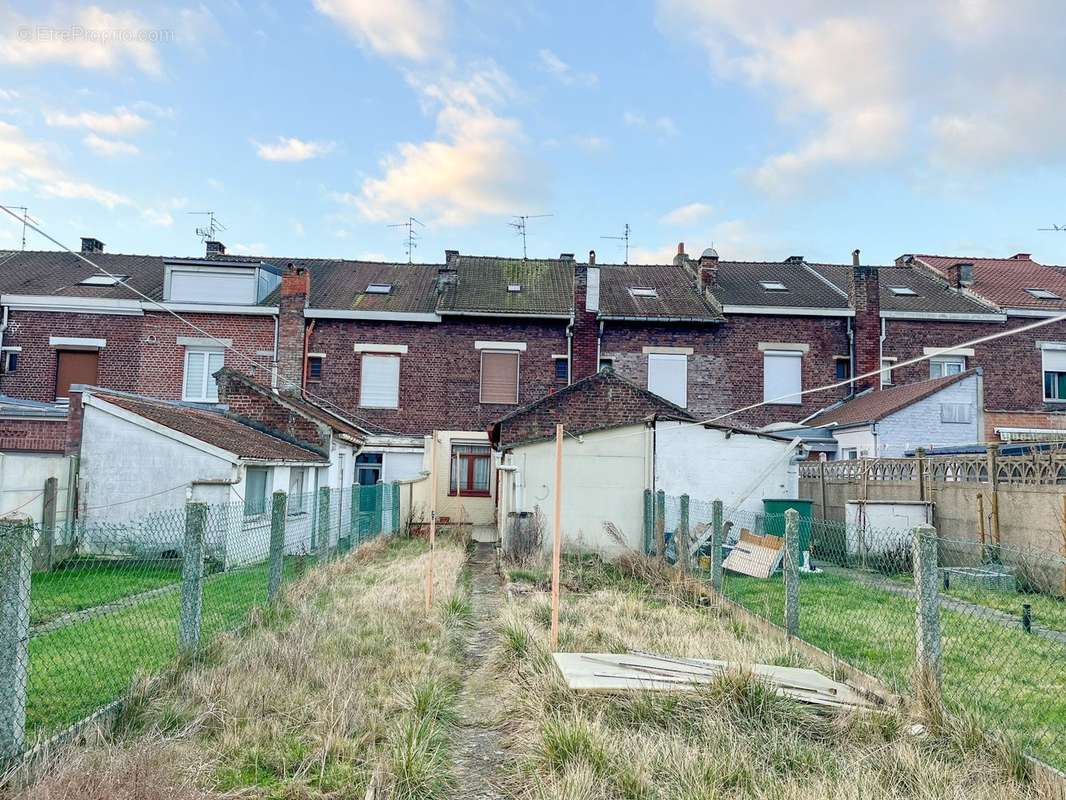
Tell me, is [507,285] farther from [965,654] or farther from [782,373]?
[965,654]

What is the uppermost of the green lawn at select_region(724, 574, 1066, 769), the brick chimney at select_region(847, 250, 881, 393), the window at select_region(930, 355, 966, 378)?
the brick chimney at select_region(847, 250, 881, 393)

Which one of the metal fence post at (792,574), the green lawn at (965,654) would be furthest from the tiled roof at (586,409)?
the metal fence post at (792,574)

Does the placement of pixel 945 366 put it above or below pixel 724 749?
above

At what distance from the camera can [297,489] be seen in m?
17.6

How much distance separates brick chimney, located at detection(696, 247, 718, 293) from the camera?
25.6 metres

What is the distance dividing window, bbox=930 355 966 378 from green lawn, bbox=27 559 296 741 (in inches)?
884

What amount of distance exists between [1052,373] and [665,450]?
52.6ft

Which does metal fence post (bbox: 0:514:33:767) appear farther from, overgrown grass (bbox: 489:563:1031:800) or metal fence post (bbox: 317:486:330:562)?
metal fence post (bbox: 317:486:330:562)

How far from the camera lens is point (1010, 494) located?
40.9 ft

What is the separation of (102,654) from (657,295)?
832 inches

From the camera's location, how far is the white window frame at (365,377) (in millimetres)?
23703

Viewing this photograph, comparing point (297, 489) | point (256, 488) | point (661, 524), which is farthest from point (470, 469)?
point (661, 524)

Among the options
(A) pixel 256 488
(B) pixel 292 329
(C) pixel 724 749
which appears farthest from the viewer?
(B) pixel 292 329

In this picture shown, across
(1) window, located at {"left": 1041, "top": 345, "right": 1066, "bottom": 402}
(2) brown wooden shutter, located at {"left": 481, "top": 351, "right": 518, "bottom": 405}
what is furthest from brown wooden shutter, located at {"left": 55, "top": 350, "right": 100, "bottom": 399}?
(1) window, located at {"left": 1041, "top": 345, "right": 1066, "bottom": 402}
